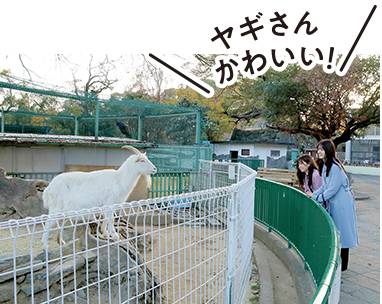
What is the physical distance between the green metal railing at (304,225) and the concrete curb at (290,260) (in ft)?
0.48

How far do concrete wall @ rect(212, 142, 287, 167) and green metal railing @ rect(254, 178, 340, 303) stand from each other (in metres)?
18.4

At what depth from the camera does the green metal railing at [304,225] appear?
2388 mm

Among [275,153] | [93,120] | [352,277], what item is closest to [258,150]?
[275,153]

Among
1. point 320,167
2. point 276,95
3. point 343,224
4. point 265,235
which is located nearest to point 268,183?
point 265,235

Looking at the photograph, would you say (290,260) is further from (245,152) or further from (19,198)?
(245,152)

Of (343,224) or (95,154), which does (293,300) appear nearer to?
(343,224)

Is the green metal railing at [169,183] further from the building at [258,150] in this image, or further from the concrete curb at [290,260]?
the building at [258,150]

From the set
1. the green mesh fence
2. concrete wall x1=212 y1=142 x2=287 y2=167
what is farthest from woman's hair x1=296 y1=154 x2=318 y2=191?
concrete wall x1=212 y1=142 x2=287 y2=167

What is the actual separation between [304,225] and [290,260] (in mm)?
761

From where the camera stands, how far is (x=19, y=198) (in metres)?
A: 5.77

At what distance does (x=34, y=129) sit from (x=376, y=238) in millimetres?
13973

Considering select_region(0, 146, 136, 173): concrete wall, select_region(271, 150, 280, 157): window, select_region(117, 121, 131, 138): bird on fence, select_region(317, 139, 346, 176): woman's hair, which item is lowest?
select_region(271, 150, 280, 157): window

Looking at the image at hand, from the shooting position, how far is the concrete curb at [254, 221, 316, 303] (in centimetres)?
377

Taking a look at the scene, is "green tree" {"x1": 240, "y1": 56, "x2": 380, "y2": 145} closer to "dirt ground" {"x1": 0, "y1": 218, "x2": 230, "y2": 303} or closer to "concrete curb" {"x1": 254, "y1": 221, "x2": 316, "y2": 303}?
"concrete curb" {"x1": 254, "y1": 221, "x2": 316, "y2": 303}
